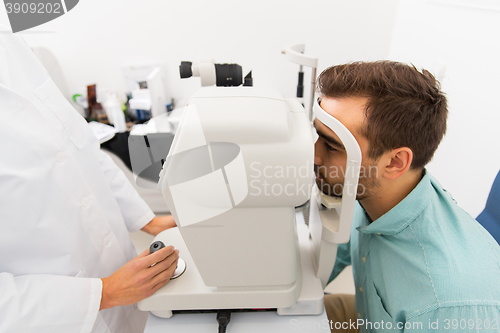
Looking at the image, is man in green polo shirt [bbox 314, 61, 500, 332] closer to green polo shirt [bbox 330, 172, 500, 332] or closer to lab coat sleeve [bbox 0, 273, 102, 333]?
green polo shirt [bbox 330, 172, 500, 332]

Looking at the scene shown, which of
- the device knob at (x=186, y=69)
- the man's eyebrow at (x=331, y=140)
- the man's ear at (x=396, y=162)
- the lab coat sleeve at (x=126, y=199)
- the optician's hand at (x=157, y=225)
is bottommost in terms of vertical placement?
the optician's hand at (x=157, y=225)

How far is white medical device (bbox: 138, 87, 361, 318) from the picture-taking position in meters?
0.50

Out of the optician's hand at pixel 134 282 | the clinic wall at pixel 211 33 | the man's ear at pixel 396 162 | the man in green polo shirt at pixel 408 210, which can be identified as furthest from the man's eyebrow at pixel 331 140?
the clinic wall at pixel 211 33

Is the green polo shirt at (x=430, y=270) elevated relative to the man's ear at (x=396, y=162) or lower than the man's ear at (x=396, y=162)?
lower

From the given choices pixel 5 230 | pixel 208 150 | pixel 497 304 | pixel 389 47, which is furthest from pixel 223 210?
pixel 389 47

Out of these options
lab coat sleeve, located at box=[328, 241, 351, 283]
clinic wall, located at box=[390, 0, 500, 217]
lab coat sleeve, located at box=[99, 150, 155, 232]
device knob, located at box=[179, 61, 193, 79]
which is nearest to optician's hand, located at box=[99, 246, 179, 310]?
lab coat sleeve, located at box=[99, 150, 155, 232]

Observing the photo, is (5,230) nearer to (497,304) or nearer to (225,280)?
(225,280)

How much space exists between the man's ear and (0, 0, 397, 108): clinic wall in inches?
53.5

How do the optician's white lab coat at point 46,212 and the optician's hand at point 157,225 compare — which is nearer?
the optician's white lab coat at point 46,212

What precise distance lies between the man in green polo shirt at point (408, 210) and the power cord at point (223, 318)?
40cm

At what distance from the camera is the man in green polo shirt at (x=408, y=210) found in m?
0.64

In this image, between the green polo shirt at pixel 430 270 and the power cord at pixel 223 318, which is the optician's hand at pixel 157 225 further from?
the green polo shirt at pixel 430 270

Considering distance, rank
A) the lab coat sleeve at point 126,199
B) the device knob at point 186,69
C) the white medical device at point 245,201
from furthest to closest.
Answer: the lab coat sleeve at point 126,199 → the device knob at point 186,69 → the white medical device at point 245,201

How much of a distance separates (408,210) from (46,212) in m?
→ 0.86
